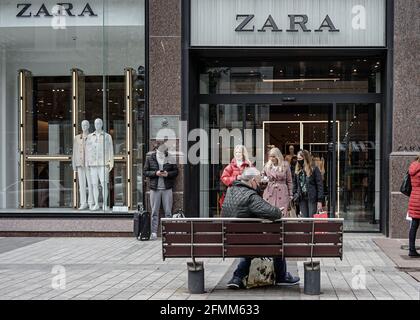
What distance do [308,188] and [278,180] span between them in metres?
0.65

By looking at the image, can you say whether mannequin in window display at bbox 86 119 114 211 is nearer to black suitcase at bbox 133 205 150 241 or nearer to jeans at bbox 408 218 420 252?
black suitcase at bbox 133 205 150 241

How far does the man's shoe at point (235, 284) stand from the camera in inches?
328

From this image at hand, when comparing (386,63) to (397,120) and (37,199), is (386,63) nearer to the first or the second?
(397,120)

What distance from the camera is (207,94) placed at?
14695 mm

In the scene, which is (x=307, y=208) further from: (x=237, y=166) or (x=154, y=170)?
(x=154, y=170)

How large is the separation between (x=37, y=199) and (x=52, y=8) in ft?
14.1

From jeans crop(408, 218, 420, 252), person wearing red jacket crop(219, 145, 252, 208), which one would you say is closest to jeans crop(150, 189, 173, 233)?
person wearing red jacket crop(219, 145, 252, 208)

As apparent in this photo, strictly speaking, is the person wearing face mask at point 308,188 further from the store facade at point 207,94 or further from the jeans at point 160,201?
the jeans at point 160,201

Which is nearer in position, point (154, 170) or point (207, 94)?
point (154, 170)

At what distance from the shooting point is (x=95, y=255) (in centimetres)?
1141

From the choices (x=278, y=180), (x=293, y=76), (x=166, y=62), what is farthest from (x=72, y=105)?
(x=278, y=180)

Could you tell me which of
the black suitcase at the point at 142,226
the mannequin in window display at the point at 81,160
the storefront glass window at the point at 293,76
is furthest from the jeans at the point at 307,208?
the mannequin in window display at the point at 81,160
